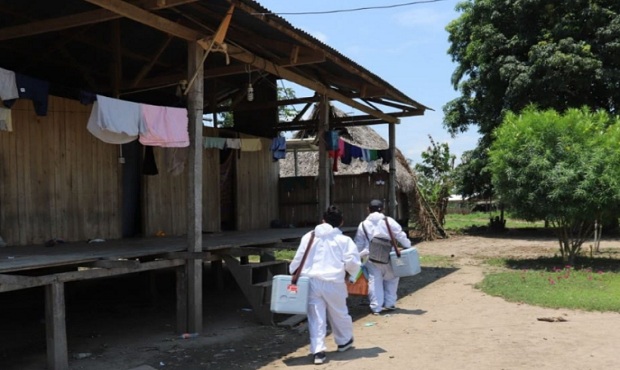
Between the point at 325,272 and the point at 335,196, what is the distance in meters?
10.8

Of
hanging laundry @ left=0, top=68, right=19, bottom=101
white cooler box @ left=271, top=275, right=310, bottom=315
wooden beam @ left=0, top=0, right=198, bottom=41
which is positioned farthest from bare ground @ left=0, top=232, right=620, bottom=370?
wooden beam @ left=0, top=0, right=198, bottom=41

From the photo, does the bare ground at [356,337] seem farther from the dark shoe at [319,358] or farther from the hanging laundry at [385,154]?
the hanging laundry at [385,154]

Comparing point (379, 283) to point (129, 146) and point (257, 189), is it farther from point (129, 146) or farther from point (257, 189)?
point (257, 189)

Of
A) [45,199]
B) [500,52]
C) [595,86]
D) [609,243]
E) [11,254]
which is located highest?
[500,52]

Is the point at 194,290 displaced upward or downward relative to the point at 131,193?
downward

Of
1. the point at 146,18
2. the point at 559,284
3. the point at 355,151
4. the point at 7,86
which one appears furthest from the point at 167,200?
the point at 559,284

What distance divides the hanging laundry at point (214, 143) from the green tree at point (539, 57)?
11.4m

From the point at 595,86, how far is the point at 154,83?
54.6 ft

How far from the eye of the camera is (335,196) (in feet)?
55.2

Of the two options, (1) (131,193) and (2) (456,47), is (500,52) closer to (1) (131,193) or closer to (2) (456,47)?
(2) (456,47)

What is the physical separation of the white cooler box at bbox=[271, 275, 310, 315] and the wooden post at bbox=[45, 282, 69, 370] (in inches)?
84.6

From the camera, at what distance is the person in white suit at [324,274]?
19.9ft

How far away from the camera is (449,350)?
6.40 meters

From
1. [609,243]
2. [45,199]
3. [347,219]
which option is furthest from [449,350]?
[609,243]
